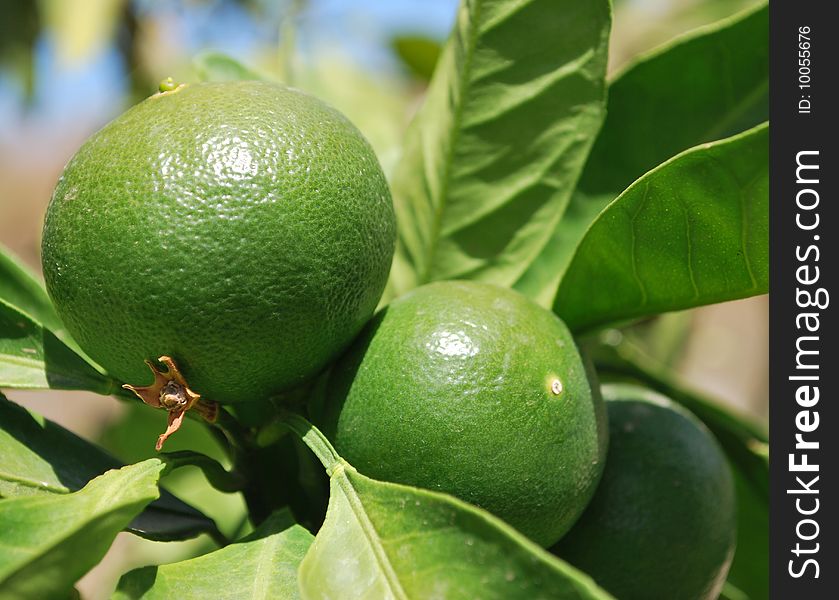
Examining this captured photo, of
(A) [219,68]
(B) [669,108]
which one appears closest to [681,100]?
(B) [669,108]

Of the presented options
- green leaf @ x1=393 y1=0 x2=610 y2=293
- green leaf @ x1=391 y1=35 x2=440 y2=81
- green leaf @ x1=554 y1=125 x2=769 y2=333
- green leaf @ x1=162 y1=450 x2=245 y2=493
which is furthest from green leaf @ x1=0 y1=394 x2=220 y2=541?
green leaf @ x1=391 y1=35 x2=440 y2=81

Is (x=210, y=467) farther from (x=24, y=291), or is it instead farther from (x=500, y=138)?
(x=500, y=138)

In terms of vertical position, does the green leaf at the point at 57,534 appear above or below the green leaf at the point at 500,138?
below

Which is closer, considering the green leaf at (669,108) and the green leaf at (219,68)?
the green leaf at (669,108)

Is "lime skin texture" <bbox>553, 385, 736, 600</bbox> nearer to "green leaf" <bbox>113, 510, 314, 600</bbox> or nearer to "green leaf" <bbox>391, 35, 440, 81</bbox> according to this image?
"green leaf" <bbox>113, 510, 314, 600</bbox>

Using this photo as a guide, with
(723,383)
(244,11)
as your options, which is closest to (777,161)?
(723,383)

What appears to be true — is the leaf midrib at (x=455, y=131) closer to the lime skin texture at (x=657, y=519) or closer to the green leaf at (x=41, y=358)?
the lime skin texture at (x=657, y=519)

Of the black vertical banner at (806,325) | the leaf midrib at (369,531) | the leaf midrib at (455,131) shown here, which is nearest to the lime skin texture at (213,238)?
Answer: the leaf midrib at (369,531)

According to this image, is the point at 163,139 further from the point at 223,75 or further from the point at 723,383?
the point at 723,383
